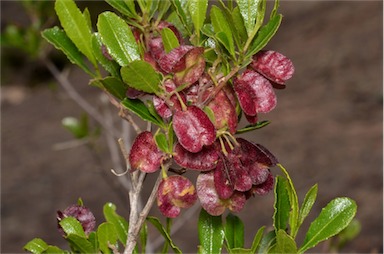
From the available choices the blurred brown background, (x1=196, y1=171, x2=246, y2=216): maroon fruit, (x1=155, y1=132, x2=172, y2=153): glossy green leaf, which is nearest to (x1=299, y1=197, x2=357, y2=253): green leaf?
(x1=196, y1=171, x2=246, y2=216): maroon fruit

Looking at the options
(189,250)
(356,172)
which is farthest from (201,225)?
(356,172)

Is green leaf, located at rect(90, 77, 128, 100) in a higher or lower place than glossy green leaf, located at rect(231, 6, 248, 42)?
lower

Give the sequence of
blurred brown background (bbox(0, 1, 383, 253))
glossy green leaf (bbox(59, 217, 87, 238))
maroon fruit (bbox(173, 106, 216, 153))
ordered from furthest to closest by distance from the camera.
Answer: blurred brown background (bbox(0, 1, 383, 253)) → glossy green leaf (bbox(59, 217, 87, 238)) → maroon fruit (bbox(173, 106, 216, 153))

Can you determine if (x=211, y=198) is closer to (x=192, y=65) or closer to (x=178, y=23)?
(x=192, y=65)

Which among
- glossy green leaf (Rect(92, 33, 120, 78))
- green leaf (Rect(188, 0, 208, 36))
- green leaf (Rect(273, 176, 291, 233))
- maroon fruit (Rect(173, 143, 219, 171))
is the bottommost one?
green leaf (Rect(273, 176, 291, 233))

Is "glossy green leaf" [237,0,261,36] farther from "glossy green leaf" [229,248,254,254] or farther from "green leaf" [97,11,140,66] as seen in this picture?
"glossy green leaf" [229,248,254,254]

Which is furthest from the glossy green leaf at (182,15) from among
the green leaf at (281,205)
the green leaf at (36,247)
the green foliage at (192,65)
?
the green leaf at (36,247)

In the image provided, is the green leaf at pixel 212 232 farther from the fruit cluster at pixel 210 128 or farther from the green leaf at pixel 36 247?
the green leaf at pixel 36 247
